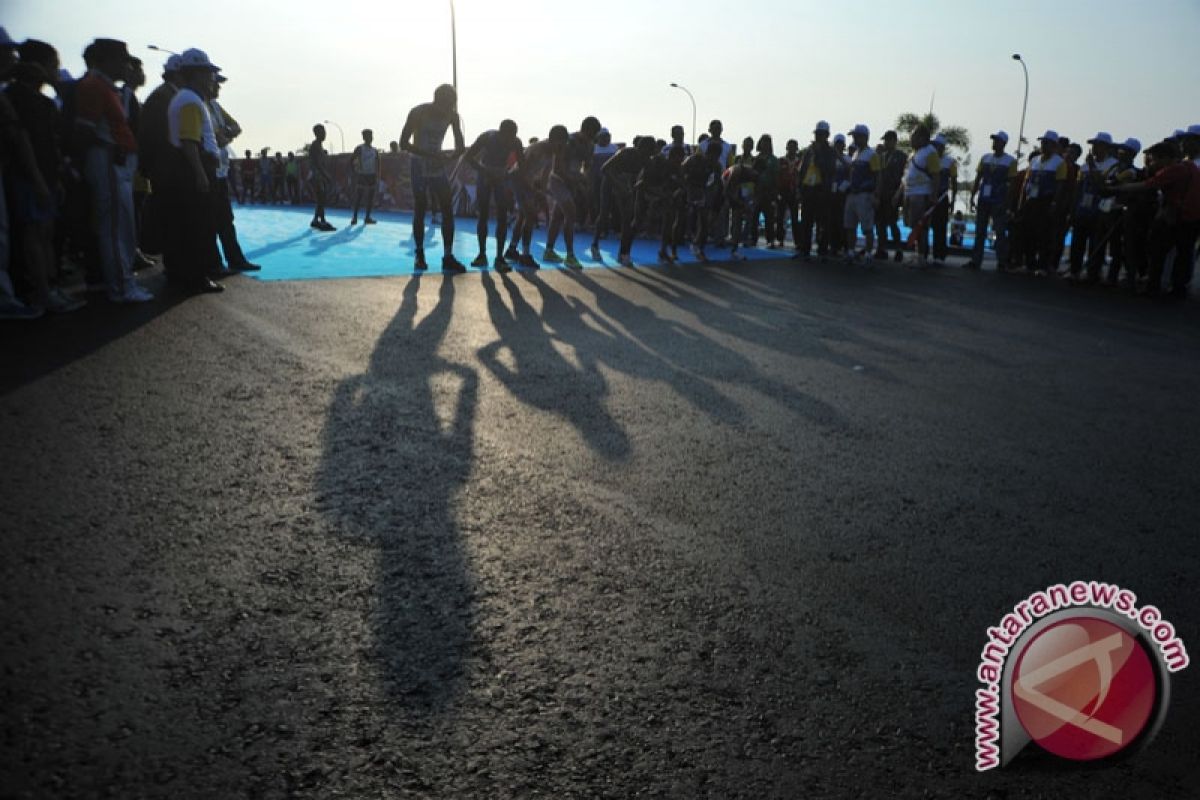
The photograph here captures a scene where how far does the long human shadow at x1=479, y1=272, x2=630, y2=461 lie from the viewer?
13.7 feet

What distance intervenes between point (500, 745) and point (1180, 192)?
40.1 ft

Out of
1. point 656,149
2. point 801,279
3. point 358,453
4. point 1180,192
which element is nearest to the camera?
point 358,453

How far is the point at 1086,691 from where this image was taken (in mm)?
1647

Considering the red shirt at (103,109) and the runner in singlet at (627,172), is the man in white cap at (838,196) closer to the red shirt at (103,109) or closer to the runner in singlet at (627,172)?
the runner in singlet at (627,172)

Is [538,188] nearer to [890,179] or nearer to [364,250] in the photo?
[364,250]

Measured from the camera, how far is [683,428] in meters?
4.30

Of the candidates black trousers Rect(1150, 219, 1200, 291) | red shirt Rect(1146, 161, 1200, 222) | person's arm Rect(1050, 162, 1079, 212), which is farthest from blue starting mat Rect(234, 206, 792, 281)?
red shirt Rect(1146, 161, 1200, 222)

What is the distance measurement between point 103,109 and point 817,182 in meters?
10.5

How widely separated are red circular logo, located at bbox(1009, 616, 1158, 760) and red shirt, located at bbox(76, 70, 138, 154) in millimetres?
8054

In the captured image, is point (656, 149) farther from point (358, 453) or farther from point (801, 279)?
point (358, 453)

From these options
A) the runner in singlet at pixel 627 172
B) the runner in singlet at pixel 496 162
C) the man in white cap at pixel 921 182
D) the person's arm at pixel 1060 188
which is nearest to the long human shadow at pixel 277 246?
the runner in singlet at pixel 496 162

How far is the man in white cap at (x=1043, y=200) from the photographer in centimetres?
1265

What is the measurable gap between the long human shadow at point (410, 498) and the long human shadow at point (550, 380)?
327 millimetres

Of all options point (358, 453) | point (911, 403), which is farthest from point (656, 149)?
point (358, 453)
